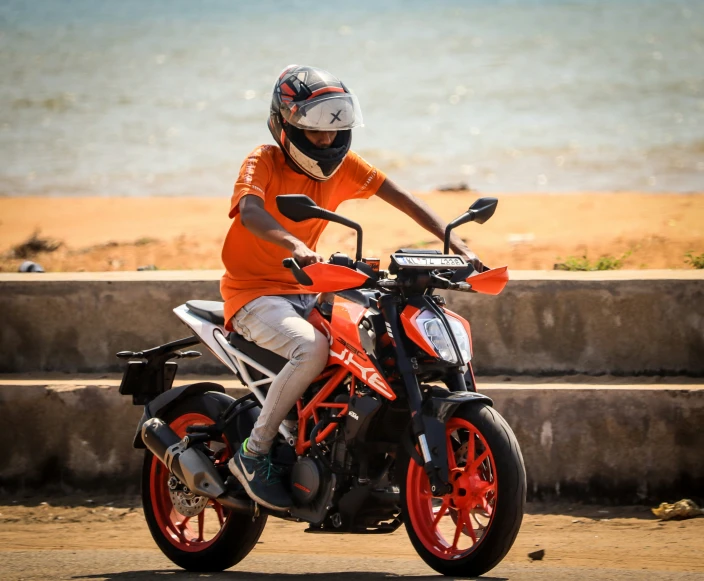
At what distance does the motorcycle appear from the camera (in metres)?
5.39

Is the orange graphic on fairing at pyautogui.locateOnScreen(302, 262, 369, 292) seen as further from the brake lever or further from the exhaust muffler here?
the exhaust muffler

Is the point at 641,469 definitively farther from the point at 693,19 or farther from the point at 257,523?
the point at 693,19

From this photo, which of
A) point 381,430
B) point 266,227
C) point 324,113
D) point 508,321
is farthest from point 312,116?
point 508,321

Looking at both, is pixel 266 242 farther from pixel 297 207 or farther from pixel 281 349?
pixel 297 207

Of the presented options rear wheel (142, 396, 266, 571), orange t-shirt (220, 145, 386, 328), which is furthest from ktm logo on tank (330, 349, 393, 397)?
rear wheel (142, 396, 266, 571)

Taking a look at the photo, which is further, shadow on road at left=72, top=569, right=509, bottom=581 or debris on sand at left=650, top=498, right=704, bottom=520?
debris on sand at left=650, top=498, right=704, bottom=520

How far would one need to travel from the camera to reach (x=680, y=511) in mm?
7168

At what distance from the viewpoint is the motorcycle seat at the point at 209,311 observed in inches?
253

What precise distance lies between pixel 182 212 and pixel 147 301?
9.01 m

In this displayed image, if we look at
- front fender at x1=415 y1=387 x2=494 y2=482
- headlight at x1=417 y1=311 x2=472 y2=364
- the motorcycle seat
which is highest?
headlight at x1=417 y1=311 x2=472 y2=364

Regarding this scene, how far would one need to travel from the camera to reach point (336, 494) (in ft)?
18.8

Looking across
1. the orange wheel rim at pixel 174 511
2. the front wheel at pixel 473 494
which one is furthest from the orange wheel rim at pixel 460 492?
the orange wheel rim at pixel 174 511

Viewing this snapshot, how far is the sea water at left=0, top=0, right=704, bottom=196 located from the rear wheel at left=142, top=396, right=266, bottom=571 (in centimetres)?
1598

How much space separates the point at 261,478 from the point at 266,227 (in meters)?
1.12
